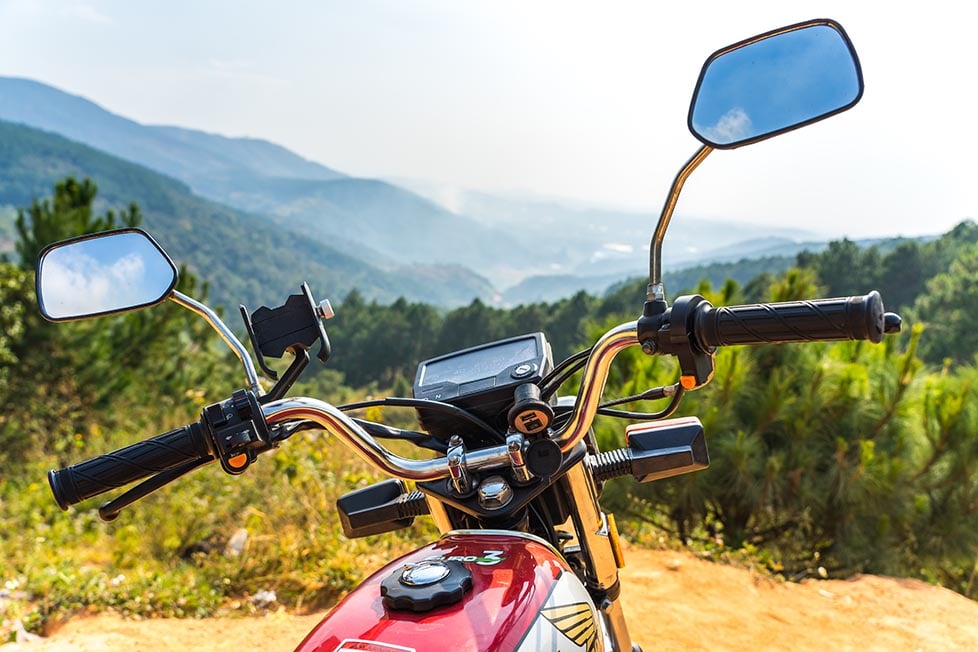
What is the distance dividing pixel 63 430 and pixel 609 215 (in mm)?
130602

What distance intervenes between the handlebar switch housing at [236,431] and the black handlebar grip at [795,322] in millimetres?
652

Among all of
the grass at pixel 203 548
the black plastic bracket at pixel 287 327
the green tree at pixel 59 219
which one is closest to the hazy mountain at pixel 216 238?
the green tree at pixel 59 219

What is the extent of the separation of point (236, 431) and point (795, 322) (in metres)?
0.80

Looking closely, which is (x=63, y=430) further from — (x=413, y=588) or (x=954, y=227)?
(x=954, y=227)

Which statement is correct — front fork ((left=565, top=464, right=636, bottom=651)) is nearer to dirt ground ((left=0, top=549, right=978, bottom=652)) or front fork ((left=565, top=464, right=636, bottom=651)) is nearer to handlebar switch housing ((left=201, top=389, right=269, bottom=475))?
handlebar switch housing ((left=201, top=389, right=269, bottom=475))

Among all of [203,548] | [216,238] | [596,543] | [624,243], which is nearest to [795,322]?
[596,543]

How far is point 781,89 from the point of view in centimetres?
123

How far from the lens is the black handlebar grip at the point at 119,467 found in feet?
3.65

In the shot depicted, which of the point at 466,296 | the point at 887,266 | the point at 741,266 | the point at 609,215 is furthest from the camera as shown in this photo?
the point at 466,296

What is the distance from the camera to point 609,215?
136 m

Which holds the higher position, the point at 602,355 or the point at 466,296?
the point at 602,355

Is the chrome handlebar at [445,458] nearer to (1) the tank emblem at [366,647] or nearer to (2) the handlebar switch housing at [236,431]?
(2) the handlebar switch housing at [236,431]

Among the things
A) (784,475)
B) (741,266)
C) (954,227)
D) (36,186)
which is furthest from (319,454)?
(36,186)

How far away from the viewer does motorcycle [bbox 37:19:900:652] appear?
3.40ft
